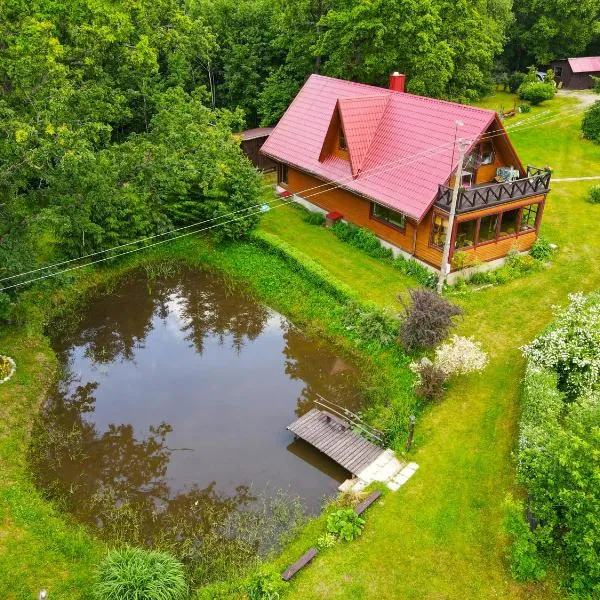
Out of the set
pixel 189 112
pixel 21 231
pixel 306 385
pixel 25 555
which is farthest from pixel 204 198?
pixel 25 555

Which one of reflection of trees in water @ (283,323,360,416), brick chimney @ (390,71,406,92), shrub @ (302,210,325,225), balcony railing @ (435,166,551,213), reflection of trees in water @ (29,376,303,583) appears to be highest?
brick chimney @ (390,71,406,92)

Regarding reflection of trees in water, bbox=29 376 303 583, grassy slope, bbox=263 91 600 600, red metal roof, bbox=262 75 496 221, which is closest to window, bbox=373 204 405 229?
red metal roof, bbox=262 75 496 221

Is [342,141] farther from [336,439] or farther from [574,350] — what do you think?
[336,439]


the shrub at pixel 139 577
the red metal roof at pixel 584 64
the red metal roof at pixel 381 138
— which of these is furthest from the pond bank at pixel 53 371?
the red metal roof at pixel 584 64

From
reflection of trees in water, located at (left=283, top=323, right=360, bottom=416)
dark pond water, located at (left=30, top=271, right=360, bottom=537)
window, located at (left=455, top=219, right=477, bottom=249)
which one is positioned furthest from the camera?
window, located at (left=455, top=219, right=477, bottom=249)

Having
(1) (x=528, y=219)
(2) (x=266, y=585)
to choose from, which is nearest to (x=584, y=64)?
(1) (x=528, y=219)

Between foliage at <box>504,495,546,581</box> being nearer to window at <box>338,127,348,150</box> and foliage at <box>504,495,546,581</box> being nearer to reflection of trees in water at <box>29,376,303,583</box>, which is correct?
reflection of trees in water at <box>29,376,303,583</box>
